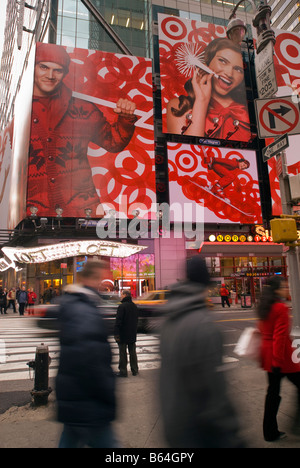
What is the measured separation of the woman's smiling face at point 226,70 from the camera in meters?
35.2

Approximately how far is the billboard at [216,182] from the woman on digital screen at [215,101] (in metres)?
2.48

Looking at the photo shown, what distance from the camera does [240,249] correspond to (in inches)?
1237

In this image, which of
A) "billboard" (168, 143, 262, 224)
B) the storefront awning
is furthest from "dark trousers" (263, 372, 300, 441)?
"billboard" (168, 143, 262, 224)

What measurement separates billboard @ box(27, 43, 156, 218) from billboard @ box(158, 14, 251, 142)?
319 centimetres

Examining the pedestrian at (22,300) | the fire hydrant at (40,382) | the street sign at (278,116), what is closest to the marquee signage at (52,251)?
the pedestrian at (22,300)

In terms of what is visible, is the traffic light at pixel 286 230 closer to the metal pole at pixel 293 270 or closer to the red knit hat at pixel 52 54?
the metal pole at pixel 293 270

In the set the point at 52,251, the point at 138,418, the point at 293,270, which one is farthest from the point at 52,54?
the point at 138,418

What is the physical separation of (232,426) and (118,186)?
2784 centimetres

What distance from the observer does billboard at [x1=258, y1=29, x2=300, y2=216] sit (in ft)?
114

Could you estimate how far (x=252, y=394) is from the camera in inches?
206

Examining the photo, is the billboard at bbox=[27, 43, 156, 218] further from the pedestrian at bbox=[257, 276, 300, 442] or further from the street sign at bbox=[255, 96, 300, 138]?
the pedestrian at bbox=[257, 276, 300, 442]
